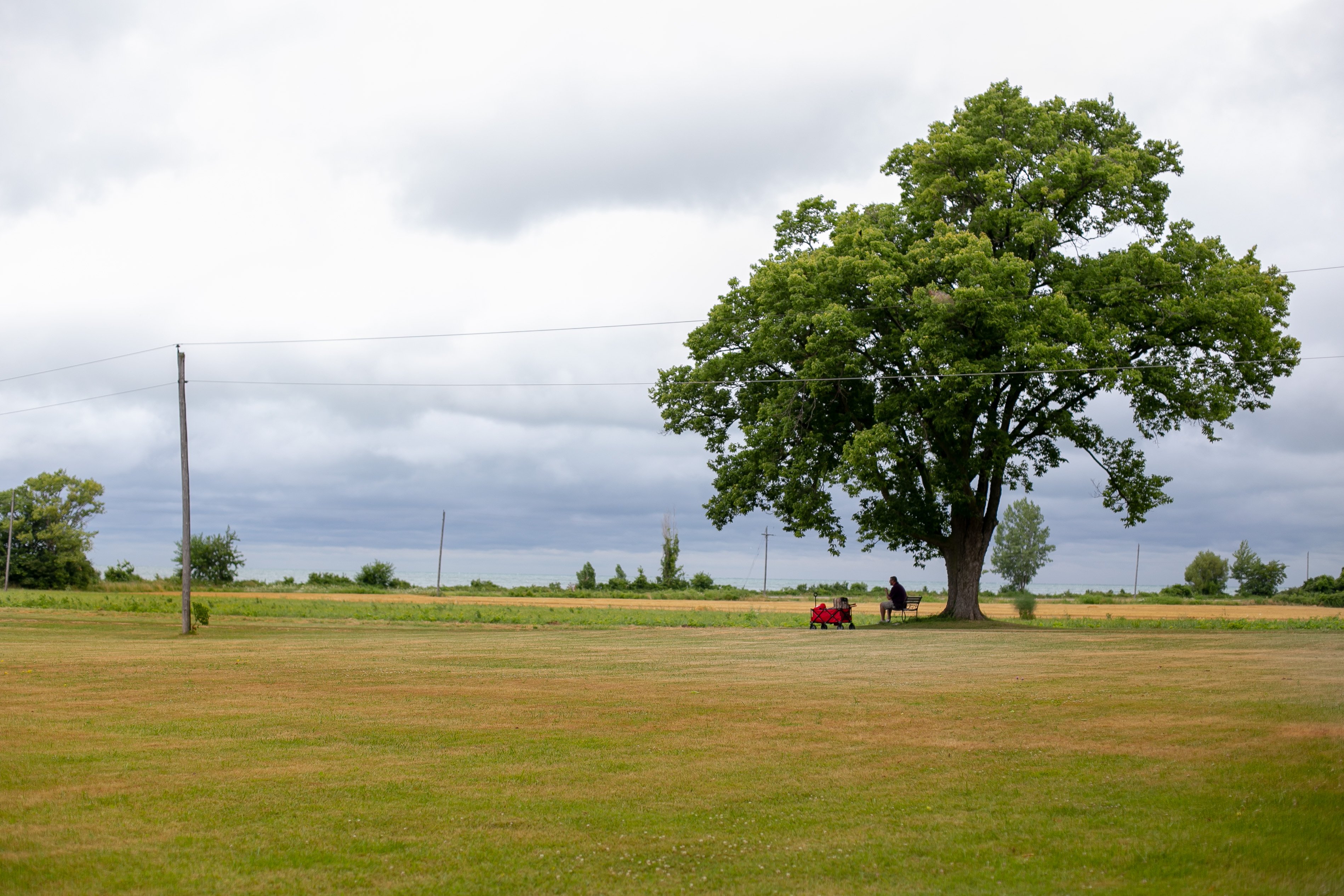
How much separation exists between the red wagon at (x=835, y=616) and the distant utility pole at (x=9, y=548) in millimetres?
70108

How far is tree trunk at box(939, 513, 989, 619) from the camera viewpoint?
35.3 metres

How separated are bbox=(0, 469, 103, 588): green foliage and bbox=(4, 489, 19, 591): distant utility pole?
13.7 inches

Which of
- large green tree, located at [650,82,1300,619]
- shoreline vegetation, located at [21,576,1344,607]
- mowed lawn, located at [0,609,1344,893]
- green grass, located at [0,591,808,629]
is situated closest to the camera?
mowed lawn, located at [0,609,1344,893]

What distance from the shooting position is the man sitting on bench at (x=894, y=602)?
3572 cm

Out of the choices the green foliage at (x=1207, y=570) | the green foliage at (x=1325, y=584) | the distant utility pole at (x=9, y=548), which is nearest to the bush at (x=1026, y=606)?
the green foliage at (x=1325, y=584)

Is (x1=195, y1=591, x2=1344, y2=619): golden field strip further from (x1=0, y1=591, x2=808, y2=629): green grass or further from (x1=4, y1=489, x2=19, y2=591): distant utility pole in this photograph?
(x1=4, y1=489, x2=19, y2=591): distant utility pole

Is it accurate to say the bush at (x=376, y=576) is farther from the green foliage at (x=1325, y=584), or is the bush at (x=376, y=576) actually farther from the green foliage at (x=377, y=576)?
the green foliage at (x=1325, y=584)

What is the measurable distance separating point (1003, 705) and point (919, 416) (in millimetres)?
21249

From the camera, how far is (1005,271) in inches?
1232

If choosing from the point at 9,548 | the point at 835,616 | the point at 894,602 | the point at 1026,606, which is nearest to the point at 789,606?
Result: the point at 1026,606

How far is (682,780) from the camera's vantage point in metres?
9.67

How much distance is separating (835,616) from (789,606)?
3843 cm

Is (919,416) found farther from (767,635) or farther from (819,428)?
(767,635)

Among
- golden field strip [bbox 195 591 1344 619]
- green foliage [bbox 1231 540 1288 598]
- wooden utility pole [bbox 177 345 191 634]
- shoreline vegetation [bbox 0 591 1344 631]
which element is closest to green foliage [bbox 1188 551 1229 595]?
green foliage [bbox 1231 540 1288 598]
